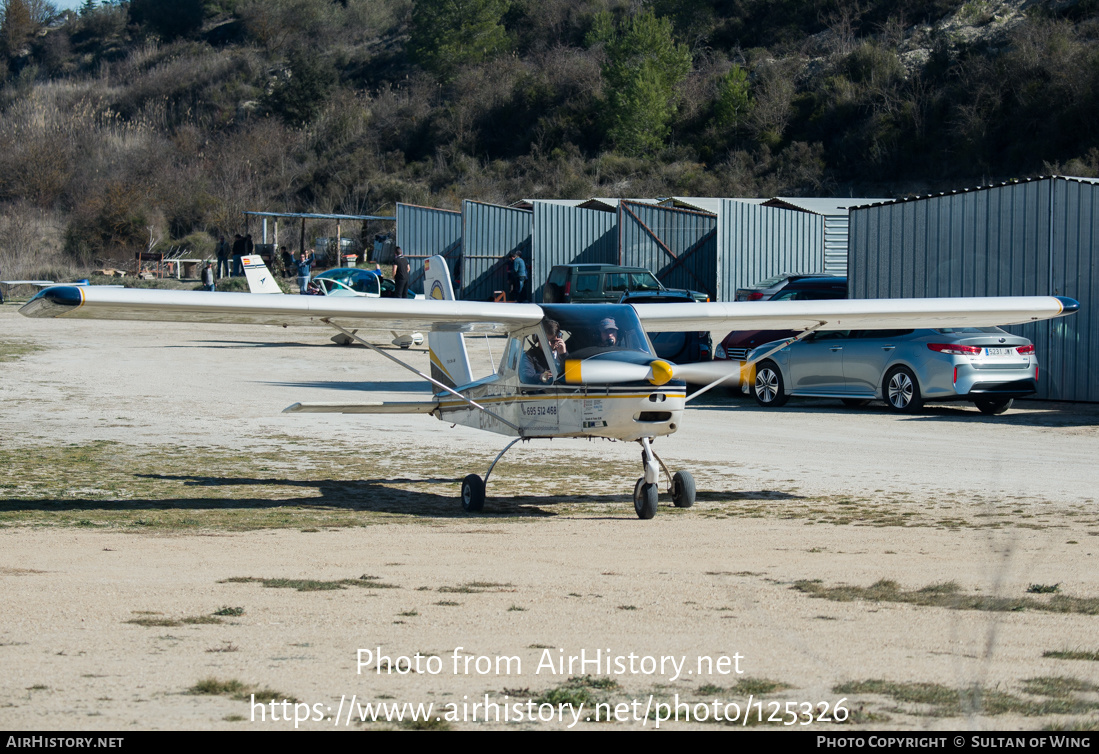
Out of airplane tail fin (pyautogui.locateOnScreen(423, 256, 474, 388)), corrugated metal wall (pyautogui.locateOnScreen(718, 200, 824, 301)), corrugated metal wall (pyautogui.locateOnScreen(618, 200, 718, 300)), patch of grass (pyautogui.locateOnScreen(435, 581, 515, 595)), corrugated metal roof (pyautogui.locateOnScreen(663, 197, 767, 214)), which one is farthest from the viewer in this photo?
corrugated metal roof (pyautogui.locateOnScreen(663, 197, 767, 214))

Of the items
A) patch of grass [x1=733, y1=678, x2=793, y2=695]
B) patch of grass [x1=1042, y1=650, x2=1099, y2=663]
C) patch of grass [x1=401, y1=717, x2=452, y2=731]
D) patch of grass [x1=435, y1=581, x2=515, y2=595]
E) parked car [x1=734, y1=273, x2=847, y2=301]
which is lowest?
patch of grass [x1=435, y1=581, x2=515, y2=595]

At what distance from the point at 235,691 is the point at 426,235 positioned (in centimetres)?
4490

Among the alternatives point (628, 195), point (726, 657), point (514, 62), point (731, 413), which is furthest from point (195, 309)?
point (514, 62)

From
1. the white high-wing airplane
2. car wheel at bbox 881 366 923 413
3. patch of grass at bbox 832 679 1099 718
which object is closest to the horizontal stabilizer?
the white high-wing airplane

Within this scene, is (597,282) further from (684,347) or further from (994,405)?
(994,405)

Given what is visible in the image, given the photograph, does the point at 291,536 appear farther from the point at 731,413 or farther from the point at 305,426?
the point at 731,413

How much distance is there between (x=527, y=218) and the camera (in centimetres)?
4369

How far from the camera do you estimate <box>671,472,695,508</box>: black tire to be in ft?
34.6

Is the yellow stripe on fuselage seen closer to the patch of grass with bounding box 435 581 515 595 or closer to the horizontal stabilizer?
the horizontal stabilizer

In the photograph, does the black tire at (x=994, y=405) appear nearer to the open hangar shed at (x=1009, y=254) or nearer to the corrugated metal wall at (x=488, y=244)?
the open hangar shed at (x=1009, y=254)

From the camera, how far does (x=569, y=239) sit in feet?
137

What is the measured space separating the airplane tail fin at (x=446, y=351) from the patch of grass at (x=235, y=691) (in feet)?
25.9

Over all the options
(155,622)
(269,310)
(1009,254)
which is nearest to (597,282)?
(1009,254)

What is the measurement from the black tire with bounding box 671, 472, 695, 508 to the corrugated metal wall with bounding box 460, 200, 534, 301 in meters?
33.6
